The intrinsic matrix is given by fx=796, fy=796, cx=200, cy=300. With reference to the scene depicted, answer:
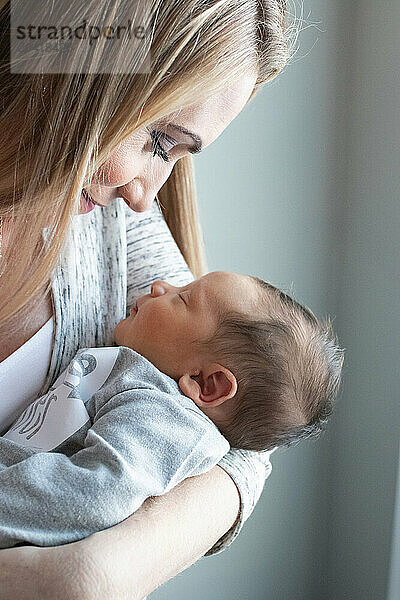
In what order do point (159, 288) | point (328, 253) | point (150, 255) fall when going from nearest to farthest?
point (159, 288) < point (150, 255) < point (328, 253)

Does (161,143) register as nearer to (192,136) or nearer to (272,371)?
(192,136)

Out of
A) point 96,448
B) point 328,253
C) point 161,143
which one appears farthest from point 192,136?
point 328,253

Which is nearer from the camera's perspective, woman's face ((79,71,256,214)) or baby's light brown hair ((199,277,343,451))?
woman's face ((79,71,256,214))

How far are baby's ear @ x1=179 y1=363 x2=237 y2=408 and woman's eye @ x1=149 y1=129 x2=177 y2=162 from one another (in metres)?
0.33

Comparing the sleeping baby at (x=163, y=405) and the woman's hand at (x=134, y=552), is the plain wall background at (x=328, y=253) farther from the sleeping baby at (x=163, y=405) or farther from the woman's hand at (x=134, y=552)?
the woman's hand at (x=134, y=552)

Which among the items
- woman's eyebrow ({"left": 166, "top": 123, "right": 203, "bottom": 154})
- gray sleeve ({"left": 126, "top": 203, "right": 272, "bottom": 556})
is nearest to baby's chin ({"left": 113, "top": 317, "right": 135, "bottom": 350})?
gray sleeve ({"left": 126, "top": 203, "right": 272, "bottom": 556})

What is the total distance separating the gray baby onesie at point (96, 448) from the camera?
3.06 ft

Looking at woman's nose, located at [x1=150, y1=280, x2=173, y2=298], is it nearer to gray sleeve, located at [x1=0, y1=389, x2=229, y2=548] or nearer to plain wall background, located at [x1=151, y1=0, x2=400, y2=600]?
gray sleeve, located at [x1=0, y1=389, x2=229, y2=548]

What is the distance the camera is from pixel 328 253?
2129 mm

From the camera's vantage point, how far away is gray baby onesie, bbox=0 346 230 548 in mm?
934

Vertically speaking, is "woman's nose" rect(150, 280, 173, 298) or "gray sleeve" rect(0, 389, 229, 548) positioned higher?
"woman's nose" rect(150, 280, 173, 298)

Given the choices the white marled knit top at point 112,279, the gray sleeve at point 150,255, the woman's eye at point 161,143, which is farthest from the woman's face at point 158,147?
the gray sleeve at point 150,255

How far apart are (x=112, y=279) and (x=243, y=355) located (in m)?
0.31

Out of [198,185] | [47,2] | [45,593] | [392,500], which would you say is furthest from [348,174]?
[45,593]
